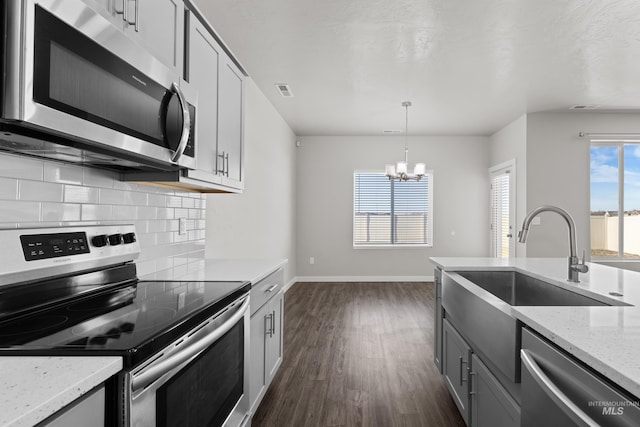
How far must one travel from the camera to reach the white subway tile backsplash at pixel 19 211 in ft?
4.07

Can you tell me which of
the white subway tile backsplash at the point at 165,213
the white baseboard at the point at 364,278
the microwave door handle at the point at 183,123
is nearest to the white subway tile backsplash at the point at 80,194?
the microwave door handle at the point at 183,123

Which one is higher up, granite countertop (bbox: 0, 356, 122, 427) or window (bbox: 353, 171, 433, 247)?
window (bbox: 353, 171, 433, 247)

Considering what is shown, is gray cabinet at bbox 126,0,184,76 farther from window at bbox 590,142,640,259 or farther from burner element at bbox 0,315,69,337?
window at bbox 590,142,640,259

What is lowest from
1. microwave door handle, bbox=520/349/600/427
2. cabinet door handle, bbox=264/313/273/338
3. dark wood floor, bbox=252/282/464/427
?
dark wood floor, bbox=252/282/464/427

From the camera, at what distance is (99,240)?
1.58 m

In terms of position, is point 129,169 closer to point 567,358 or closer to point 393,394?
point 567,358

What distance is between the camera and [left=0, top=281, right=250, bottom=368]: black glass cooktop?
3.00 feet

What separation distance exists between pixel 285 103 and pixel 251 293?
361cm

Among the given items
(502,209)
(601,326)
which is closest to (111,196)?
(601,326)

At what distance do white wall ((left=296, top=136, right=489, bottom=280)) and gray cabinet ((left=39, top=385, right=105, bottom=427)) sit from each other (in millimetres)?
6247

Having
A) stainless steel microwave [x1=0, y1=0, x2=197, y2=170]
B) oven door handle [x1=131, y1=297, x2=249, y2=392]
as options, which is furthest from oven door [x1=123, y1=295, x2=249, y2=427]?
stainless steel microwave [x1=0, y1=0, x2=197, y2=170]

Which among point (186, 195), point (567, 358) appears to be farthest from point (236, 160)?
point (567, 358)

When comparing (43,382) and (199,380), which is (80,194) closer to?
(199,380)

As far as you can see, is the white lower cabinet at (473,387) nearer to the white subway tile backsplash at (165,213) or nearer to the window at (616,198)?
the white subway tile backsplash at (165,213)
